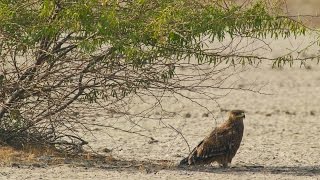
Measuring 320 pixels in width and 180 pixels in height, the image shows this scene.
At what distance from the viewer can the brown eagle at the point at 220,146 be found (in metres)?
12.6

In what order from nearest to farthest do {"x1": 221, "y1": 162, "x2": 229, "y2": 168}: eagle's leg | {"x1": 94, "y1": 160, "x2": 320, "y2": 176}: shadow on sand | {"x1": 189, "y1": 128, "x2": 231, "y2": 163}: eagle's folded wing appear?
1. {"x1": 94, "y1": 160, "x2": 320, "y2": 176}: shadow on sand
2. {"x1": 189, "y1": 128, "x2": 231, "y2": 163}: eagle's folded wing
3. {"x1": 221, "y1": 162, "x2": 229, "y2": 168}: eagle's leg

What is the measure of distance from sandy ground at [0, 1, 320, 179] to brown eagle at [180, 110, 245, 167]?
12 cm

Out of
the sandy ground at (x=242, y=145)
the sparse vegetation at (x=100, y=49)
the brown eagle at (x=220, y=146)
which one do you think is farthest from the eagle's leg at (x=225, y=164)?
the sparse vegetation at (x=100, y=49)

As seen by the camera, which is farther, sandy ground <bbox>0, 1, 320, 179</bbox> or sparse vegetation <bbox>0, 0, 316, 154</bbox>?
sandy ground <bbox>0, 1, 320, 179</bbox>

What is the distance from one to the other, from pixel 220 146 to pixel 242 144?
10.6ft

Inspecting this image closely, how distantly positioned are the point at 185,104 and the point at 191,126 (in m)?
2.89

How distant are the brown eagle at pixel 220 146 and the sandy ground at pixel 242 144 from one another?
0.40 ft

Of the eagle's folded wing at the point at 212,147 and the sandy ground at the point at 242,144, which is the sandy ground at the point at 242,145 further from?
the eagle's folded wing at the point at 212,147

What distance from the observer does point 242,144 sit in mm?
15844

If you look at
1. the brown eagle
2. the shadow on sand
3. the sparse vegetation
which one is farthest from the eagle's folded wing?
the sparse vegetation

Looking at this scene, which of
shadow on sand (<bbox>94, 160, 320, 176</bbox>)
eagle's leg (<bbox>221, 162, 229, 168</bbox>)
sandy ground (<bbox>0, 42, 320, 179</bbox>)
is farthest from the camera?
eagle's leg (<bbox>221, 162, 229, 168</bbox>)

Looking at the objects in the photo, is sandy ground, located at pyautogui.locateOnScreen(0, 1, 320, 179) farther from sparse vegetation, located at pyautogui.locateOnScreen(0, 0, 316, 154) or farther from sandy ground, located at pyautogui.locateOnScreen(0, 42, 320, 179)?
sparse vegetation, located at pyautogui.locateOnScreen(0, 0, 316, 154)

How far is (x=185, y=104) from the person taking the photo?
68.5ft

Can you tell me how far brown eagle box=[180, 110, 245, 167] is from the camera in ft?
41.3
